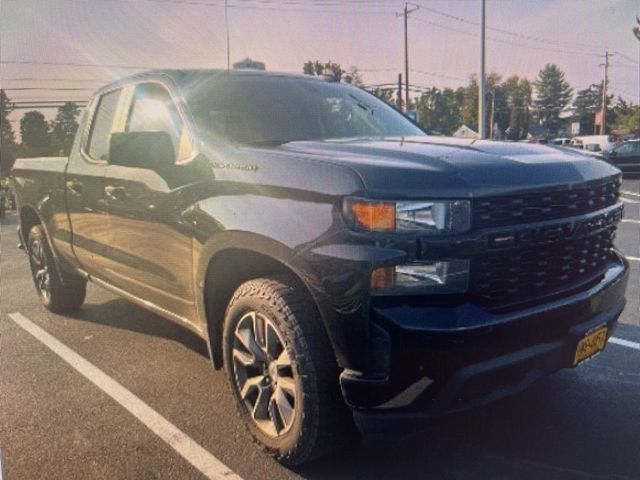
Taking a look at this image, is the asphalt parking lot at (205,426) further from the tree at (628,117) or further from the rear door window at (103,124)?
the tree at (628,117)

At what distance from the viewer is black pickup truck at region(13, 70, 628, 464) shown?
7.72ft

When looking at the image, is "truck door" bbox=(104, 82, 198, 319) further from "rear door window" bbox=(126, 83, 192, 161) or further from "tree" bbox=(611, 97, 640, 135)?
"tree" bbox=(611, 97, 640, 135)

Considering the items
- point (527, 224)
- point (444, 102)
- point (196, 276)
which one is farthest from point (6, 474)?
point (444, 102)

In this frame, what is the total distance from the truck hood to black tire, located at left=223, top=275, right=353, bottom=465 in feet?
2.00

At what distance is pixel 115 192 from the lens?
3852 millimetres

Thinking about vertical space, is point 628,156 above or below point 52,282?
above

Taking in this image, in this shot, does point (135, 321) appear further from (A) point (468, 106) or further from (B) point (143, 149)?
(A) point (468, 106)

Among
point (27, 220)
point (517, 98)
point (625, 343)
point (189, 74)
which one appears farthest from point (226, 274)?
point (517, 98)

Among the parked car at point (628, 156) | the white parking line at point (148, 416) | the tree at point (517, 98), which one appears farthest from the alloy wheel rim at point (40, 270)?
the tree at point (517, 98)

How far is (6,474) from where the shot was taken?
2.96m

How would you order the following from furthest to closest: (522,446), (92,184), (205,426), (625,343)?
(625,343) → (92,184) → (205,426) → (522,446)

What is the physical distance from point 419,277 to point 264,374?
39.1 inches

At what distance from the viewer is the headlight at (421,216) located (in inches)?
92.7

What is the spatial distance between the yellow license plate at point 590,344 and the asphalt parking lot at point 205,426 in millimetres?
478
